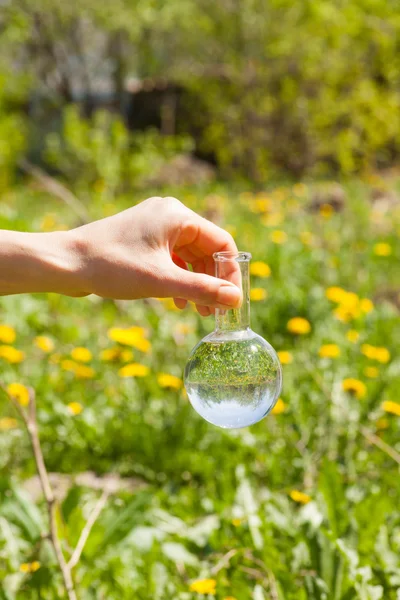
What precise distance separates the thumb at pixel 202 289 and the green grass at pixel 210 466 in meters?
0.78

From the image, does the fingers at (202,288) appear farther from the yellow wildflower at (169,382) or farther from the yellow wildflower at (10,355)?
the yellow wildflower at (10,355)

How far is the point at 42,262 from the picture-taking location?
122cm

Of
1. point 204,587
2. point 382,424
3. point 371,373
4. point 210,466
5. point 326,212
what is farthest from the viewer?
point 326,212

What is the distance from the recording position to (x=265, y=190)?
383 inches

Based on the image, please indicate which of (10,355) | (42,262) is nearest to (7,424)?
(10,355)

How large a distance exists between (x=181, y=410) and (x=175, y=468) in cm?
24

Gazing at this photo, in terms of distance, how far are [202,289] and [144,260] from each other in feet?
0.36

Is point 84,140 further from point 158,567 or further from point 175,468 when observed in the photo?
point 158,567

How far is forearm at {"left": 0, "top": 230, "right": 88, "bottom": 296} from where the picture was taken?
121 cm

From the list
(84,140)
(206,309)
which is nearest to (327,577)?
(206,309)

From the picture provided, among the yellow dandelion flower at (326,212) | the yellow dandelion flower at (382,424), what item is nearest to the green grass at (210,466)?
the yellow dandelion flower at (382,424)

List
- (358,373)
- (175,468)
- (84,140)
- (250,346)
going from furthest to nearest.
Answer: (84,140), (358,373), (175,468), (250,346)

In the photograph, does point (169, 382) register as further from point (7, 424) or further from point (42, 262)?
point (42, 262)

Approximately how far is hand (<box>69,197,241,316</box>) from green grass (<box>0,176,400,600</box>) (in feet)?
2.64
